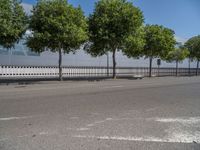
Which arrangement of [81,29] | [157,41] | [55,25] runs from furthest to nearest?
[157,41] → [81,29] → [55,25]

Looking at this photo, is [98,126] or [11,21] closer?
[98,126]

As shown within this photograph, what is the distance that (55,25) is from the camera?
26.1 metres

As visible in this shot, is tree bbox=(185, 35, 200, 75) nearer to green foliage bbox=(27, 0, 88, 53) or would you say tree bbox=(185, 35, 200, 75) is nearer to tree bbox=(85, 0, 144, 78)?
tree bbox=(85, 0, 144, 78)

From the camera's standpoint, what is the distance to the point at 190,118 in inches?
364

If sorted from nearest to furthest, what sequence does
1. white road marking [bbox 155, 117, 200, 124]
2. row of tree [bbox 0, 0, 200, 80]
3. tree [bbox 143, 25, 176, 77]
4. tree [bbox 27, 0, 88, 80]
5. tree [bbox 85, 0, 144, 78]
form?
white road marking [bbox 155, 117, 200, 124] < row of tree [bbox 0, 0, 200, 80] < tree [bbox 27, 0, 88, 80] < tree [bbox 85, 0, 144, 78] < tree [bbox 143, 25, 176, 77]

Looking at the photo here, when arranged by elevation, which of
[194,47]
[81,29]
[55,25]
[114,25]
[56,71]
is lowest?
[56,71]

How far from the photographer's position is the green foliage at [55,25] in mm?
26406

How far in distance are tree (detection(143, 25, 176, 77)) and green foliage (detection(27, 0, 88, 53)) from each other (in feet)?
54.4

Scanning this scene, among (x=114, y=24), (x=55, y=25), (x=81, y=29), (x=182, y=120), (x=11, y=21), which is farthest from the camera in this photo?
(x=114, y=24)

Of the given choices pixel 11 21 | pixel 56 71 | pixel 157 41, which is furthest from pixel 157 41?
pixel 11 21

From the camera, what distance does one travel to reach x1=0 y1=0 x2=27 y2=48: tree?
23234 millimetres

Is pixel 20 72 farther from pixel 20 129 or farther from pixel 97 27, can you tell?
pixel 20 129

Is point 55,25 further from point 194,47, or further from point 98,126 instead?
point 194,47

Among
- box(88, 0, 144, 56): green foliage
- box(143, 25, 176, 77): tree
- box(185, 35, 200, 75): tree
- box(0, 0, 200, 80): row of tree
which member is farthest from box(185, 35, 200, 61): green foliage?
box(88, 0, 144, 56): green foliage
